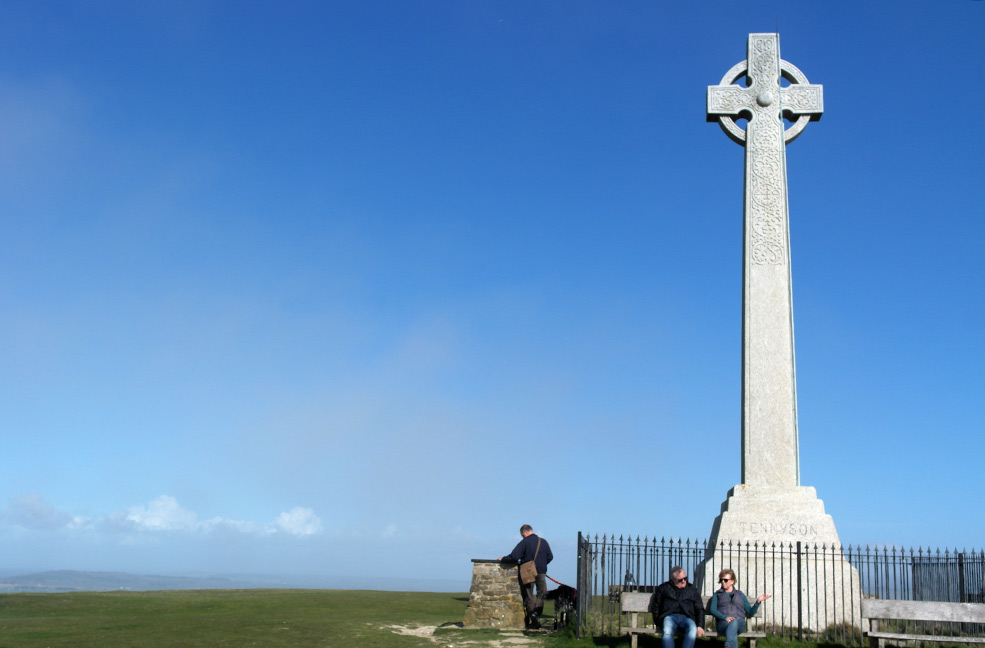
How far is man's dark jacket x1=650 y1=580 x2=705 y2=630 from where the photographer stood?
12039 mm

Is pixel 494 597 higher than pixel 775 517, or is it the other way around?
pixel 775 517

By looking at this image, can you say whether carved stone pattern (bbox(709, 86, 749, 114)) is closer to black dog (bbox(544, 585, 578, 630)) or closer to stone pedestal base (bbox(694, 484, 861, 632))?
stone pedestal base (bbox(694, 484, 861, 632))

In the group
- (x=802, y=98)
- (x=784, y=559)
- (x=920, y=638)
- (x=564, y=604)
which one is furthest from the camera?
(x=802, y=98)

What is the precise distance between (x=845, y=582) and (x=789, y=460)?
2.28 m

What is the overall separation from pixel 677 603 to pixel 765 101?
11.1 meters

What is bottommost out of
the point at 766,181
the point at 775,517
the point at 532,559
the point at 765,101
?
the point at 532,559

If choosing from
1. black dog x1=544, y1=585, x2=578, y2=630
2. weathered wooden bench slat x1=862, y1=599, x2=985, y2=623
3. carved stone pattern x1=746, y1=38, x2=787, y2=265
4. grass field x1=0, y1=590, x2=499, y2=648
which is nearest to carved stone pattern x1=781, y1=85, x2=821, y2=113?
carved stone pattern x1=746, y1=38, x2=787, y2=265

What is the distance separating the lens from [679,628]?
12.1m

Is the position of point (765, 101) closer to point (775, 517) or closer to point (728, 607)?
point (775, 517)

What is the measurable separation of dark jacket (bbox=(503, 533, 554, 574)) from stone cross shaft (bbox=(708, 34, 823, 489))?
386 cm

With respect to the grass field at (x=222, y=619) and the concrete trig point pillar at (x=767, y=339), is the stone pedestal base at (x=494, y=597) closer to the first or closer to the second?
the grass field at (x=222, y=619)

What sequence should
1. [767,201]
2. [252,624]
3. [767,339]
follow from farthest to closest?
[767,201] → [767,339] → [252,624]

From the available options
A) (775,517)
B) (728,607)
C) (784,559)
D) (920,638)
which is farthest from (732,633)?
(775,517)

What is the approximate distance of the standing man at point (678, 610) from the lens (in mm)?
11914
